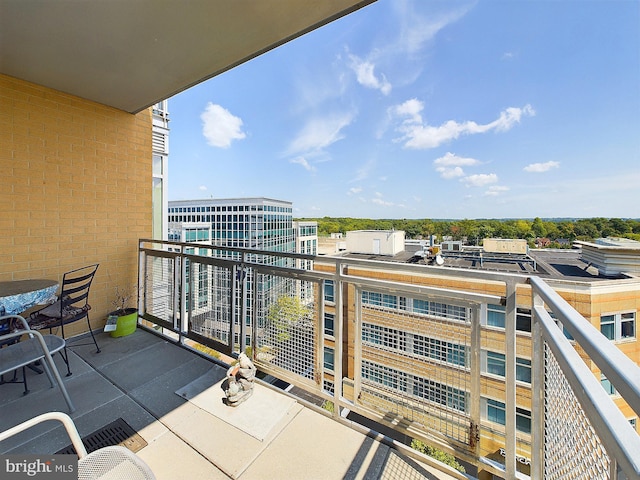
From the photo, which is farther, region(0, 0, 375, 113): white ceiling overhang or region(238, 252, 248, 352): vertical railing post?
region(238, 252, 248, 352): vertical railing post

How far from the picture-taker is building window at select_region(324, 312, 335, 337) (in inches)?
77.9

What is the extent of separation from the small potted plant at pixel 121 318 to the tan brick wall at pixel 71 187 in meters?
0.10

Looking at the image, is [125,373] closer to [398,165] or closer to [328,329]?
[328,329]

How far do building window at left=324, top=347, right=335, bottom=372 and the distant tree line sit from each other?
1296 centimetres

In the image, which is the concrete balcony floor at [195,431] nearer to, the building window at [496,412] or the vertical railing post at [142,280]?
the building window at [496,412]

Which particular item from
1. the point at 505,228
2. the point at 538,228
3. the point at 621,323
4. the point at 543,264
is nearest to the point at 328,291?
the point at 621,323

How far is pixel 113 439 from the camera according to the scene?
168 cm

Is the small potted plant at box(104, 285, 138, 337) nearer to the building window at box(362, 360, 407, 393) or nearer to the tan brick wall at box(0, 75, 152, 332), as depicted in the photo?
the tan brick wall at box(0, 75, 152, 332)

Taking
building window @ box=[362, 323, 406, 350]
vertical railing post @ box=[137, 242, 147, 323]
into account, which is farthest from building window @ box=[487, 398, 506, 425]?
vertical railing post @ box=[137, 242, 147, 323]

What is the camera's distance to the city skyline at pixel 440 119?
1229 cm

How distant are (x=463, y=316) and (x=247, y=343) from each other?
1902 mm

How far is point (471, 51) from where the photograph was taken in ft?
54.5

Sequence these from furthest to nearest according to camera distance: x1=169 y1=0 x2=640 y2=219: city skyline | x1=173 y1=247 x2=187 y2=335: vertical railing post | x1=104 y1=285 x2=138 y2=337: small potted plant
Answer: x1=169 y1=0 x2=640 y2=219: city skyline, x1=104 y1=285 x2=138 y2=337: small potted plant, x1=173 y1=247 x2=187 y2=335: vertical railing post

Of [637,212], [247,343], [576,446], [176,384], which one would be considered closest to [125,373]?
[176,384]
